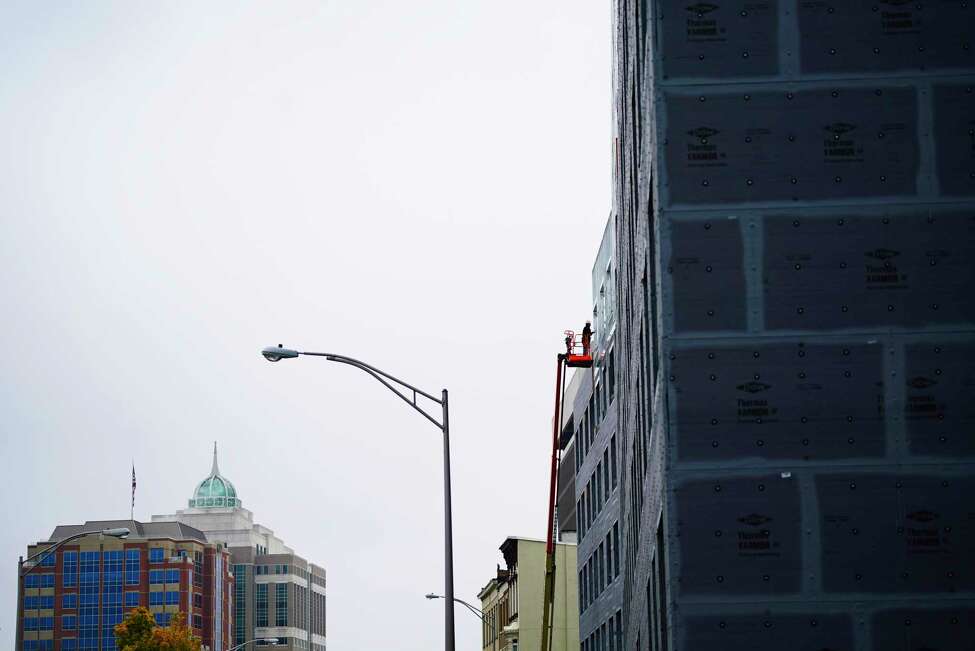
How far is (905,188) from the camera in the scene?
2675 centimetres

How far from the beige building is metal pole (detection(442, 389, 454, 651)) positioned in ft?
186

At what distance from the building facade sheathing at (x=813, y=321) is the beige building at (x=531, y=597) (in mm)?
60816

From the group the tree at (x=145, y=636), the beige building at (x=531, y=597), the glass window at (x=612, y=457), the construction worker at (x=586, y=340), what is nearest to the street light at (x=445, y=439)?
the glass window at (x=612, y=457)

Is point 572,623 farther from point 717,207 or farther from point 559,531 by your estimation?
point 717,207

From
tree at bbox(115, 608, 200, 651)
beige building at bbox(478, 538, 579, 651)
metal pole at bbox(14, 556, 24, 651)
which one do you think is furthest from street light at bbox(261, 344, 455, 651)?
tree at bbox(115, 608, 200, 651)

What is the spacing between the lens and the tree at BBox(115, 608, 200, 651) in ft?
403

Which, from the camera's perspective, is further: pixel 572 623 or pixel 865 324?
pixel 572 623

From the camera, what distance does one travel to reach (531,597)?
9894cm

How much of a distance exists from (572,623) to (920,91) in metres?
70.2

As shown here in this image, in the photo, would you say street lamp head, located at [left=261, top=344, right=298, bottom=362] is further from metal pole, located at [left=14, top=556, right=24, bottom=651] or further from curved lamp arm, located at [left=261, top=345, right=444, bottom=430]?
metal pole, located at [left=14, top=556, right=24, bottom=651]

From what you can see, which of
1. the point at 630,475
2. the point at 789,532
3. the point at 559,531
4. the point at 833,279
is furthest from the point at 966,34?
the point at 559,531

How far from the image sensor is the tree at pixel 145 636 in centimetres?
12294

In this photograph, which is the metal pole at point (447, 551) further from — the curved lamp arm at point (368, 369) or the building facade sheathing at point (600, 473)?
the building facade sheathing at point (600, 473)

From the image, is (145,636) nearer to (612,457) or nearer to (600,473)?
(600,473)
